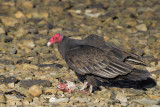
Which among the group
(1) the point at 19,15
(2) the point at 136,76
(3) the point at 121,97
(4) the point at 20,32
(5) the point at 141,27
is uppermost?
(1) the point at 19,15

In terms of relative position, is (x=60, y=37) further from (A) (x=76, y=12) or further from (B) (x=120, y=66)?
(A) (x=76, y=12)

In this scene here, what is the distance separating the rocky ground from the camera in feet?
23.8

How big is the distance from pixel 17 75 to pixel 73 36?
10.6ft

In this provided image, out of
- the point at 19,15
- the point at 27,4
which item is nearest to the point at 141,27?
the point at 19,15

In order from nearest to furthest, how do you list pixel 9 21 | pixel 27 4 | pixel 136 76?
pixel 136 76 < pixel 9 21 < pixel 27 4

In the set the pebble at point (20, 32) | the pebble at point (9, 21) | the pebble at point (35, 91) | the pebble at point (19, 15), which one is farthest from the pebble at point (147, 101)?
the pebble at point (19, 15)

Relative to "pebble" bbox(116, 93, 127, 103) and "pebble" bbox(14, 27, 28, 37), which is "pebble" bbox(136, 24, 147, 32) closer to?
"pebble" bbox(14, 27, 28, 37)

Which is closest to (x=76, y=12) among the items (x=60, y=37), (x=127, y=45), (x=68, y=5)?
(x=68, y=5)

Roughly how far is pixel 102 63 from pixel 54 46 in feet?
10.4

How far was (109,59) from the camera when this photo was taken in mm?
7293

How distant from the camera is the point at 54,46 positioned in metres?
10.2

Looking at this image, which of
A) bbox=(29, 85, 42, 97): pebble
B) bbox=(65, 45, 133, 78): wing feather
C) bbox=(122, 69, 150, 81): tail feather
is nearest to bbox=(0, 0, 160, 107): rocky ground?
bbox=(29, 85, 42, 97): pebble

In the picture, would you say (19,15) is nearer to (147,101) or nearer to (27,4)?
(27,4)

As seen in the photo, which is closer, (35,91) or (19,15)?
(35,91)
